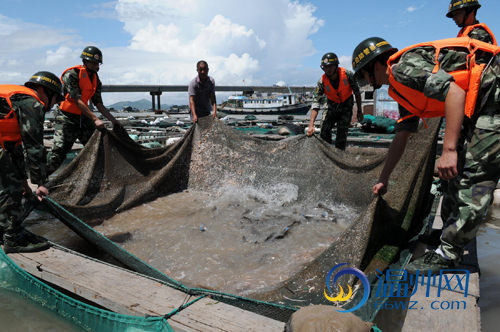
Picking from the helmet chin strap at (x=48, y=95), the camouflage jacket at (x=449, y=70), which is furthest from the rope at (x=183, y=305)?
the helmet chin strap at (x=48, y=95)

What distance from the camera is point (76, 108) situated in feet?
14.7

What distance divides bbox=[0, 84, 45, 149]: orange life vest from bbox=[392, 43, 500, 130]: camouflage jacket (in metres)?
2.76

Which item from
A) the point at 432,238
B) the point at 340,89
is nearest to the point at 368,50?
the point at 432,238

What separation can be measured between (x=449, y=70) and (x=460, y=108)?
1.07 ft

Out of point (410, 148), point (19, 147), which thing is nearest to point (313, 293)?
point (410, 148)

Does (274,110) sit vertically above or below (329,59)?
above

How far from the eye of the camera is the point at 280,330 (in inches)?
66.6

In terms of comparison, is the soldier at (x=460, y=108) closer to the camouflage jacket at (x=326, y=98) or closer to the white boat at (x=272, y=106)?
the camouflage jacket at (x=326, y=98)

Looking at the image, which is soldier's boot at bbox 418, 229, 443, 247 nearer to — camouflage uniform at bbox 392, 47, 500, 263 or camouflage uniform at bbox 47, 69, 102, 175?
camouflage uniform at bbox 392, 47, 500, 263

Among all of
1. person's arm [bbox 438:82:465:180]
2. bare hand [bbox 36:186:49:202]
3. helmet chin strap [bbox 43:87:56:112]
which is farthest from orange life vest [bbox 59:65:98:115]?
person's arm [bbox 438:82:465:180]

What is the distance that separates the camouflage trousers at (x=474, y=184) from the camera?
1.96 meters

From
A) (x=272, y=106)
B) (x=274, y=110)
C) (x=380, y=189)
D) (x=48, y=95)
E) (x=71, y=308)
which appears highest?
(x=272, y=106)

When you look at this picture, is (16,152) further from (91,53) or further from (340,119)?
(340,119)

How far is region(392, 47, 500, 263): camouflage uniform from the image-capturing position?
1927 millimetres
